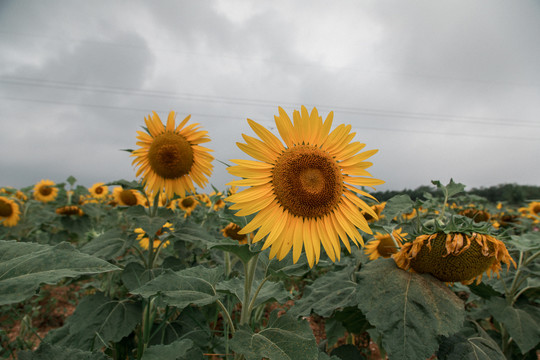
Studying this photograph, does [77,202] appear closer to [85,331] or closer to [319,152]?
[85,331]

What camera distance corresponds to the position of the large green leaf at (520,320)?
2078mm

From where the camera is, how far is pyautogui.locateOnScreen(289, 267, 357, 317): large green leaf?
1797mm

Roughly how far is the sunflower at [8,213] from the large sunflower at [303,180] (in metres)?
6.26

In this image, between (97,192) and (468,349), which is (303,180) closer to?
(468,349)

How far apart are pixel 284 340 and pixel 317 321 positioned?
2578 mm

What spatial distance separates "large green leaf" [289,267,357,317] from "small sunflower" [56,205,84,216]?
13.7ft

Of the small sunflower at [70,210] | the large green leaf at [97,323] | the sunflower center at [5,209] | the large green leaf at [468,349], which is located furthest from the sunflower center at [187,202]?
the large green leaf at [468,349]

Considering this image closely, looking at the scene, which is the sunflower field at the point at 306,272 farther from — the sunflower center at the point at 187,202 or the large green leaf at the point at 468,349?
the sunflower center at the point at 187,202

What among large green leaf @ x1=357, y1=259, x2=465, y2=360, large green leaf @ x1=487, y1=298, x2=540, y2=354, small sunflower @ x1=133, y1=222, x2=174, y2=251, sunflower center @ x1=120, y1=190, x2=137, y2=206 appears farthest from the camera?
sunflower center @ x1=120, y1=190, x2=137, y2=206

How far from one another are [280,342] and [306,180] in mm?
741

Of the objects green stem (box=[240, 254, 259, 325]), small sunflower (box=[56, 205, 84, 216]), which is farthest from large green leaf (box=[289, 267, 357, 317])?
small sunflower (box=[56, 205, 84, 216])

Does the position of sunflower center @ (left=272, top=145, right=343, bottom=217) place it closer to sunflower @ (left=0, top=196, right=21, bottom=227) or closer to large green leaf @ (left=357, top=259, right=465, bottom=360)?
large green leaf @ (left=357, top=259, right=465, bottom=360)

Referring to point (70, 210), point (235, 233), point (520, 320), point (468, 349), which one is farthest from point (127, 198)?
point (520, 320)

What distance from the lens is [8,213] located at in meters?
5.80
